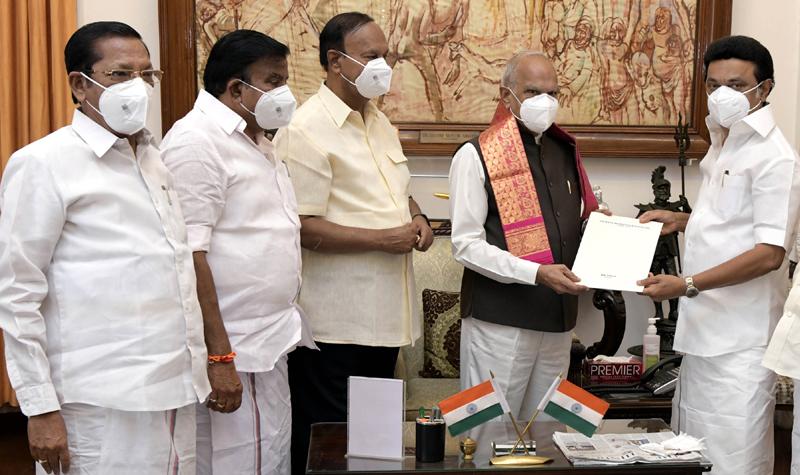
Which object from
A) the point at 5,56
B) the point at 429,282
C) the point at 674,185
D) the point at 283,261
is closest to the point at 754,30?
the point at 674,185

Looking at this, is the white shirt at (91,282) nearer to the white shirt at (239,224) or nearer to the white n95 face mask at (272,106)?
the white shirt at (239,224)

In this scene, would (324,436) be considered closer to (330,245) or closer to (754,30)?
(330,245)

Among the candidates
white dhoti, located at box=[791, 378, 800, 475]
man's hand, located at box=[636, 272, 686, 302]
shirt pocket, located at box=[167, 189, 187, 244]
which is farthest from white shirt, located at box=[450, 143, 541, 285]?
shirt pocket, located at box=[167, 189, 187, 244]

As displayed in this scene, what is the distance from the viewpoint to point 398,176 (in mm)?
2529

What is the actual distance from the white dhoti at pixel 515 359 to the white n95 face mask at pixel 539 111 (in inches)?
27.0

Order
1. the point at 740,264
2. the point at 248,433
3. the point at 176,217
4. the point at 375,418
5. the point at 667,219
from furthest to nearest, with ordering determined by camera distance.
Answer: the point at 667,219, the point at 740,264, the point at 248,433, the point at 375,418, the point at 176,217

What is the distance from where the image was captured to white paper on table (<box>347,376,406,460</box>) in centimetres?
194

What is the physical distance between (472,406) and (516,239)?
0.63 metres

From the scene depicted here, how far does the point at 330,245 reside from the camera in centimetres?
233

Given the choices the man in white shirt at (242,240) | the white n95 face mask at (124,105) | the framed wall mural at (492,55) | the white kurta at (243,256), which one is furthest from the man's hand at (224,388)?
the framed wall mural at (492,55)

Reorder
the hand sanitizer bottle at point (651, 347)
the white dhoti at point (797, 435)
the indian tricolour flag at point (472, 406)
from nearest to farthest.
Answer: the indian tricolour flag at point (472, 406)
the white dhoti at point (797, 435)
the hand sanitizer bottle at point (651, 347)

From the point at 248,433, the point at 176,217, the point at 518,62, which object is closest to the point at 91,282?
the point at 176,217

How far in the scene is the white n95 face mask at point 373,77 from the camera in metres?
2.37

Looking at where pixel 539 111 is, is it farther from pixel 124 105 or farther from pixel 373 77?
pixel 124 105
